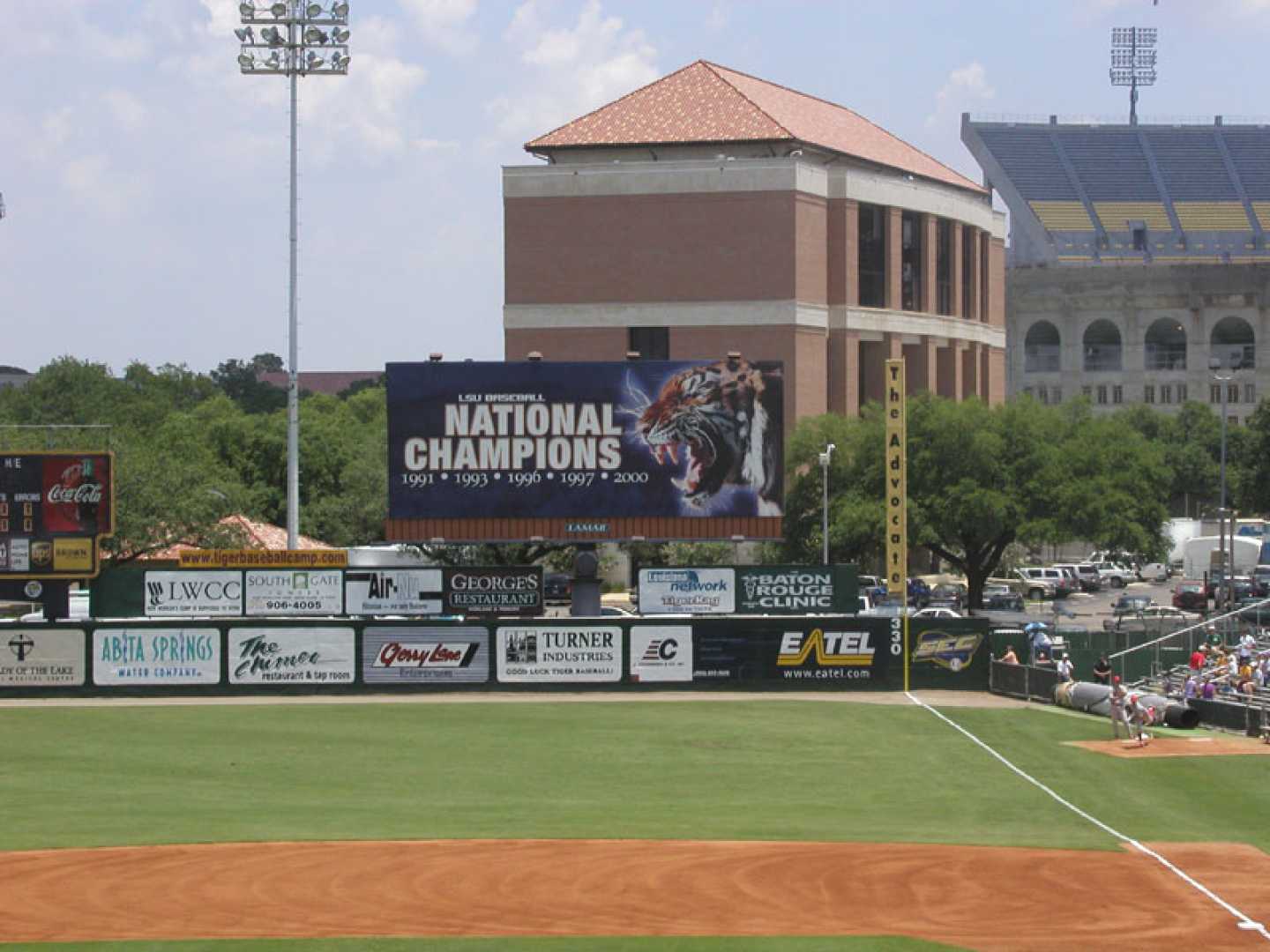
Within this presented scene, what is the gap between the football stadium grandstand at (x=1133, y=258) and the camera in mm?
139875

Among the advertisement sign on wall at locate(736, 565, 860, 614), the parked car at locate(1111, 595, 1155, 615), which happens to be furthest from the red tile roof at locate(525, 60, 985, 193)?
the advertisement sign on wall at locate(736, 565, 860, 614)

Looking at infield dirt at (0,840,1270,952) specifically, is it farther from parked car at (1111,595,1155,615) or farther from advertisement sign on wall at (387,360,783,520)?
parked car at (1111,595,1155,615)

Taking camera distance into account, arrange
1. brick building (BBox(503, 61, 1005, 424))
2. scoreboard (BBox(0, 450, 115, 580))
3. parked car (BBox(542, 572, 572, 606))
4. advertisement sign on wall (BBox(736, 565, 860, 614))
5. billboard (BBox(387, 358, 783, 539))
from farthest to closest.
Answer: brick building (BBox(503, 61, 1005, 424)) < parked car (BBox(542, 572, 572, 606)) < advertisement sign on wall (BBox(736, 565, 860, 614)) < billboard (BBox(387, 358, 783, 539)) < scoreboard (BBox(0, 450, 115, 580))

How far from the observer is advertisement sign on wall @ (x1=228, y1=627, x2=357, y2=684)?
44438mm

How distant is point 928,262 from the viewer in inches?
3711

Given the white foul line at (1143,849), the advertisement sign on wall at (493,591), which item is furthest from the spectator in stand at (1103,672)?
the advertisement sign on wall at (493,591)

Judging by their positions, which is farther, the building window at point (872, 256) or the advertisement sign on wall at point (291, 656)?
the building window at point (872, 256)

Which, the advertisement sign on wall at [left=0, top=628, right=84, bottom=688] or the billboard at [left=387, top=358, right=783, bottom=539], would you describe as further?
the billboard at [left=387, top=358, right=783, bottom=539]

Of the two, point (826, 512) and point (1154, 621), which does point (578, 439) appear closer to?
point (826, 512)

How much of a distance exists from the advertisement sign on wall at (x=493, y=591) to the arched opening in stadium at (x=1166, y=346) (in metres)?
102

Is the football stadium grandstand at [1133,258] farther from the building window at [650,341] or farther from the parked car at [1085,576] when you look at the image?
the building window at [650,341]

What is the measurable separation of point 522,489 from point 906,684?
12.2 meters

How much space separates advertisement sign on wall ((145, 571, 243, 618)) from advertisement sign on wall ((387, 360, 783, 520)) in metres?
6.05

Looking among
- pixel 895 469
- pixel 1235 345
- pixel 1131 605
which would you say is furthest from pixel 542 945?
pixel 1235 345
